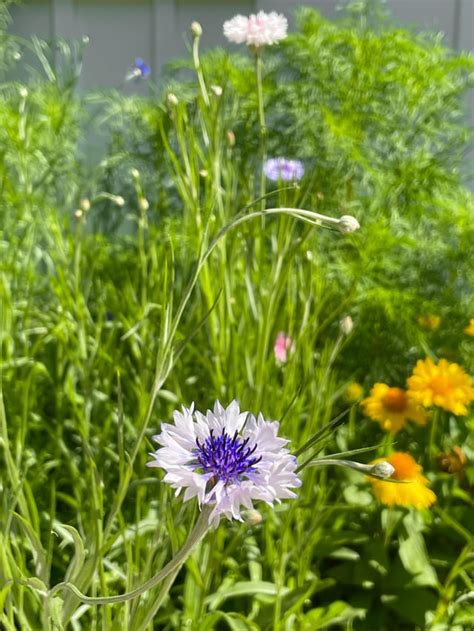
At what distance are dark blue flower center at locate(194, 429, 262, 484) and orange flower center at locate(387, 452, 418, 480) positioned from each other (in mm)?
514

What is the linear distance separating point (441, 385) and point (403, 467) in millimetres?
128

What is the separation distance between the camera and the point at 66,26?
2.09 meters

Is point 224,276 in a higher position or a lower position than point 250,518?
higher

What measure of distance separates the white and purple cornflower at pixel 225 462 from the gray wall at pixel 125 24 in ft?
5.42

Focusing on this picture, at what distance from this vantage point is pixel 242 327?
3.32ft

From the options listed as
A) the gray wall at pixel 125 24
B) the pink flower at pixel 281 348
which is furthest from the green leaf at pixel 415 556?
the gray wall at pixel 125 24

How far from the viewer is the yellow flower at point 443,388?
3.31 feet

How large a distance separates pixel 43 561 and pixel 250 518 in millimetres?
194

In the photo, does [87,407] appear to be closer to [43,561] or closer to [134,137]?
[43,561]

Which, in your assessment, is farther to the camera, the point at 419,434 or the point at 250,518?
the point at 419,434

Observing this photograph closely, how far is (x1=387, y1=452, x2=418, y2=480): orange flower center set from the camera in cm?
93

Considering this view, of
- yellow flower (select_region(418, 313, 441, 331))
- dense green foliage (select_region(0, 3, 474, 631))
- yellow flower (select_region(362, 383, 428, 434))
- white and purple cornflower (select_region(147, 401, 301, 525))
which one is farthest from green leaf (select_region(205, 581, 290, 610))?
yellow flower (select_region(418, 313, 441, 331))

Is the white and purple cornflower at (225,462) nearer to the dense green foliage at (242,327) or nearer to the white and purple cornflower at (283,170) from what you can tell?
the dense green foliage at (242,327)

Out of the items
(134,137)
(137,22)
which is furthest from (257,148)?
(137,22)
